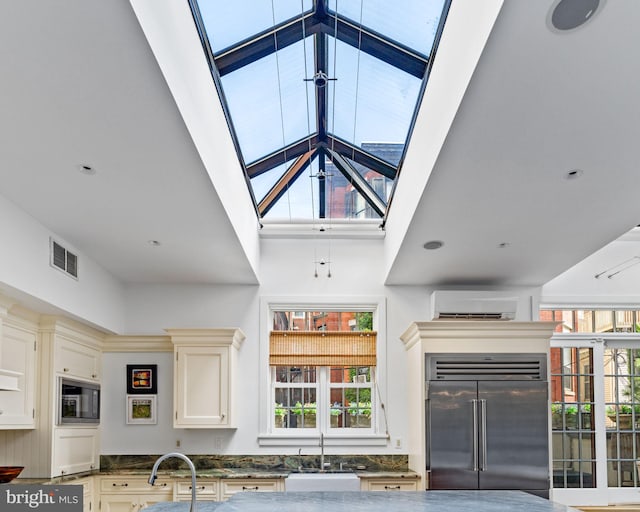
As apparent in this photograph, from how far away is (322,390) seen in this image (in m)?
7.12

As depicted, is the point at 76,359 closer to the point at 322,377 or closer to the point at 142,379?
the point at 142,379

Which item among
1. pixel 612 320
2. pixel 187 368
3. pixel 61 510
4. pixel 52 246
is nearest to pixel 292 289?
pixel 187 368

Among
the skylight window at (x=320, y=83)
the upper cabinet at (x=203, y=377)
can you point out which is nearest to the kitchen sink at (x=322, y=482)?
Answer: the upper cabinet at (x=203, y=377)

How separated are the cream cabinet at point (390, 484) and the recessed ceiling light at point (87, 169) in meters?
3.59

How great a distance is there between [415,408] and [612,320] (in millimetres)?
2228

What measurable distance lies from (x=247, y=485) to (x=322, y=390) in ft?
4.17

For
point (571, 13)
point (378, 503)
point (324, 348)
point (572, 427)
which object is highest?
point (571, 13)

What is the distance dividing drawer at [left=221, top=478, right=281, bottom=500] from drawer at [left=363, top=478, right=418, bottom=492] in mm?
766

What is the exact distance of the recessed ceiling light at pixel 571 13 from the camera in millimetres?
2387

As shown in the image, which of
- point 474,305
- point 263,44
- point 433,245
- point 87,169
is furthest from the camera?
point 474,305

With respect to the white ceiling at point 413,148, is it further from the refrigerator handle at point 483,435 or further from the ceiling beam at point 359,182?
the refrigerator handle at point 483,435

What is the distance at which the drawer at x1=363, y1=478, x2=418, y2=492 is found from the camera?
6.21 metres

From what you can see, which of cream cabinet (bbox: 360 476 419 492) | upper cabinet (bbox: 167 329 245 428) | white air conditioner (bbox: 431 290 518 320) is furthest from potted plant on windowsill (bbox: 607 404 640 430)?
upper cabinet (bbox: 167 329 245 428)

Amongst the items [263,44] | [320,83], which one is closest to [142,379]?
[320,83]
